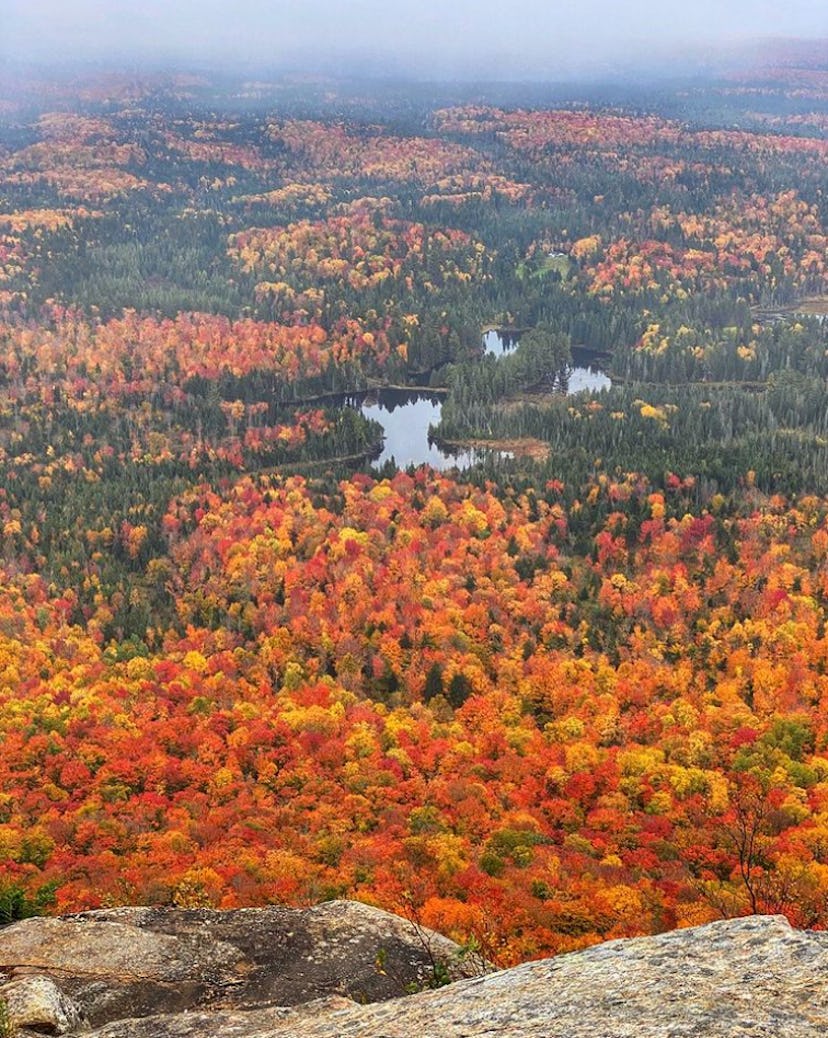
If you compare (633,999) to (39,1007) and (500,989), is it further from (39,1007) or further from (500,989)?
(39,1007)

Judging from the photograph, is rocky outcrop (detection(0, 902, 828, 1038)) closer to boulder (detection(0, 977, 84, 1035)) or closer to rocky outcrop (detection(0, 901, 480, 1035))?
rocky outcrop (detection(0, 901, 480, 1035))

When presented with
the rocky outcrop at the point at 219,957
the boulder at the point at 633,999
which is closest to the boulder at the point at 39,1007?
the rocky outcrop at the point at 219,957

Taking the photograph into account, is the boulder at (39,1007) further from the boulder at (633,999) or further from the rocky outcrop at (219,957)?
the boulder at (633,999)

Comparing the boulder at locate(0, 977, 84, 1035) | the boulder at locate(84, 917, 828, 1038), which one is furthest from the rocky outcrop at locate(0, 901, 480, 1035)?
the boulder at locate(84, 917, 828, 1038)

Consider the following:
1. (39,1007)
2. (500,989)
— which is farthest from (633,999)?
(39,1007)

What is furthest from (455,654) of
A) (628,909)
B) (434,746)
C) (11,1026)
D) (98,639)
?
(11,1026)

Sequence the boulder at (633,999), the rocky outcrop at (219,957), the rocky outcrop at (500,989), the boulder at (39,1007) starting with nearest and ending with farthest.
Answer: the boulder at (633,999)
the rocky outcrop at (500,989)
the boulder at (39,1007)
the rocky outcrop at (219,957)

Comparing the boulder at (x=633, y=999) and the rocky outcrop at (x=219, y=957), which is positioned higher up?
the boulder at (x=633, y=999)

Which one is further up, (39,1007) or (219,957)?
(39,1007)
